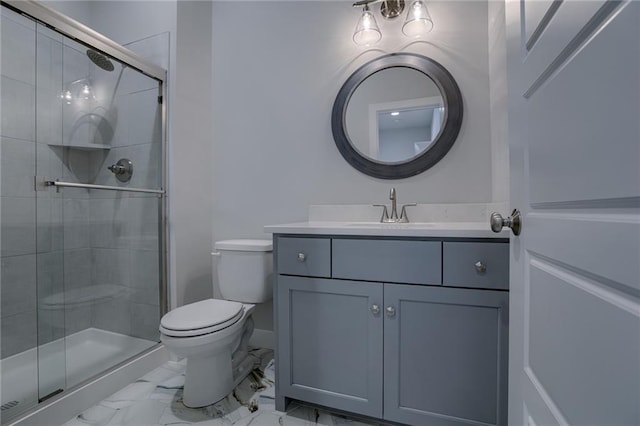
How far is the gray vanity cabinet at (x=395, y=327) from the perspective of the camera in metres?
1.05

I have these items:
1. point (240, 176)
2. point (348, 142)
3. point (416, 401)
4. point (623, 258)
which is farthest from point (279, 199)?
point (623, 258)

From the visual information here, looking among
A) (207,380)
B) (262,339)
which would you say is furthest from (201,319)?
(262,339)

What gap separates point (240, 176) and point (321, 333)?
4.12 ft

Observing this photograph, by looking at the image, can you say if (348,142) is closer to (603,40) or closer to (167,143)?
(167,143)

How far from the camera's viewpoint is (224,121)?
2109mm

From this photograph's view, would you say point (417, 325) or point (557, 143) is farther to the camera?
point (417, 325)

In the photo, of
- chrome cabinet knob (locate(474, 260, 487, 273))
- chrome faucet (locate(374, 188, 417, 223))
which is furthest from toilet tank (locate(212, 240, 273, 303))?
chrome cabinet knob (locate(474, 260, 487, 273))

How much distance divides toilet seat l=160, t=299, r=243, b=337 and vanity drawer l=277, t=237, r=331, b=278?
0.38 metres

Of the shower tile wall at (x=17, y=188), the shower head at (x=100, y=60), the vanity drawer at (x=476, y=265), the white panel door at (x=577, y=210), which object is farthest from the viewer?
the shower head at (x=100, y=60)

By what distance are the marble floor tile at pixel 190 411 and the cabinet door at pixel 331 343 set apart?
14 centimetres

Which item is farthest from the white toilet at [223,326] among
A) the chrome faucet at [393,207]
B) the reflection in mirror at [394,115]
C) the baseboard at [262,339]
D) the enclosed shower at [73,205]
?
the reflection in mirror at [394,115]

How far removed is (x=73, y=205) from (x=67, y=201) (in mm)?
47

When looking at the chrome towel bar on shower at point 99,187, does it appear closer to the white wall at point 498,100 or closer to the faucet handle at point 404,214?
the faucet handle at point 404,214

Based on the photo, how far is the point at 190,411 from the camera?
1393 mm
